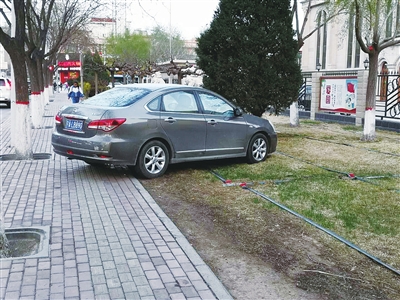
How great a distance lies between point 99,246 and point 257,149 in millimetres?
5681

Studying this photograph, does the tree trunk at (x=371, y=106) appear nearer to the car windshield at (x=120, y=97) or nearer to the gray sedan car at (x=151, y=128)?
the gray sedan car at (x=151, y=128)

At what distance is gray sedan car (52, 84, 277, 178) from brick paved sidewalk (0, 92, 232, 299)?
1.76 feet

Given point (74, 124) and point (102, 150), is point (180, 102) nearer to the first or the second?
point (102, 150)

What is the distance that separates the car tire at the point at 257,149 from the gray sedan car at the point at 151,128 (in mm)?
86

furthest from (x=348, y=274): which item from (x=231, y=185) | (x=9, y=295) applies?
(x=231, y=185)

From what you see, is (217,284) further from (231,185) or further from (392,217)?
(231,185)

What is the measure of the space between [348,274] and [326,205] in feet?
7.64

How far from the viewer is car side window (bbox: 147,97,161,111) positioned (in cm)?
842

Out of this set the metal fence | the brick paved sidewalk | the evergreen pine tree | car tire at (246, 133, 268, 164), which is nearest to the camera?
the brick paved sidewalk

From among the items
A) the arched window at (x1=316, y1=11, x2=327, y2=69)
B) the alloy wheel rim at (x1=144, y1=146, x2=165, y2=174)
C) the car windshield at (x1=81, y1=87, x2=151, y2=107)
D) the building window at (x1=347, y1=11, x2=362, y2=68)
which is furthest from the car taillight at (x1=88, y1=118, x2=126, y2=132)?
the arched window at (x1=316, y1=11, x2=327, y2=69)

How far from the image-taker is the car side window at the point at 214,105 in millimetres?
9305

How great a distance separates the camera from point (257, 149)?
33.4 feet

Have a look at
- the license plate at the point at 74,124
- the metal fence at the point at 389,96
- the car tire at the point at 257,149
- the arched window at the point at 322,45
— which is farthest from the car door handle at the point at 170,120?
the arched window at the point at 322,45

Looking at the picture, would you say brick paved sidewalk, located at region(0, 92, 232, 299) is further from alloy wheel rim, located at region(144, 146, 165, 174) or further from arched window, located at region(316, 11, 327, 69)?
arched window, located at region(316, 11, 327, 69)
